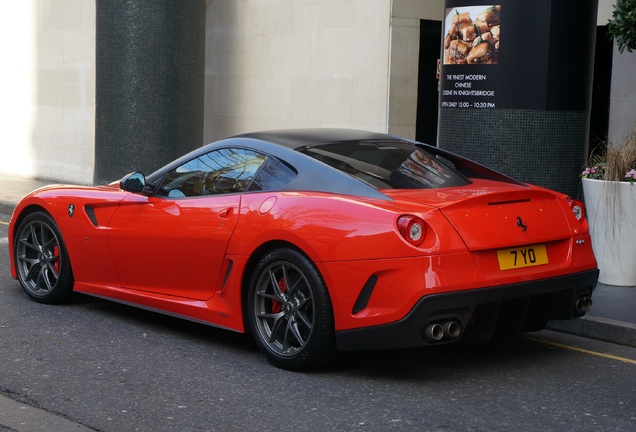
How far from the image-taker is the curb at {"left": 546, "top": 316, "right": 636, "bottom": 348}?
710 centimetres

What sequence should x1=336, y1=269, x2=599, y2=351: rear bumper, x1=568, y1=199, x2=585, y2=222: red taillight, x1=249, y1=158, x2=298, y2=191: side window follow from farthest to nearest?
x1=568, y1=199, x2=585, y2=222: red taillight, x1=249, y1=158, x2=298, y2=191: side window, x1=336, y1=269, x2=599, y2=351: rear bumper

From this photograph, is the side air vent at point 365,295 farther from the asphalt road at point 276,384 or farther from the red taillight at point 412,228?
the asphalt road at point 276,384

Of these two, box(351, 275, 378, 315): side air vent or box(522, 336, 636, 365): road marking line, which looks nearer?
box(351, 275, 378, 315): side air vent

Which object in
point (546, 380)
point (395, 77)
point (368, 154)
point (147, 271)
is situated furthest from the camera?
point (395, 77)

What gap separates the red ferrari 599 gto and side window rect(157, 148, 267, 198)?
10 mm

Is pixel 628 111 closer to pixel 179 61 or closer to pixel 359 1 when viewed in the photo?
pixel 359 1

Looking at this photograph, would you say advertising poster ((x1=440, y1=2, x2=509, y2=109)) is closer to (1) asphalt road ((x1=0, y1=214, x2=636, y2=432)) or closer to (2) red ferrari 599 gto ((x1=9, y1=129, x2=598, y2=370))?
(2) red ferrari 599 gto ((x1=9, y1=129, x2=598, y2=370))

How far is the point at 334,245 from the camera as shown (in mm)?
5793

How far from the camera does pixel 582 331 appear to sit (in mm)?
7352

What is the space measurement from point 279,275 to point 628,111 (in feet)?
23.0

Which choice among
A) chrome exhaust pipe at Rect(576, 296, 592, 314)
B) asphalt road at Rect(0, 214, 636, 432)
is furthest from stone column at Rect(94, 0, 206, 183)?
chrome exhaust pipe at Rect(576, 296, 592, 314)

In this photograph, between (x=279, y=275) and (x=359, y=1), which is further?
(x=359, y=1)

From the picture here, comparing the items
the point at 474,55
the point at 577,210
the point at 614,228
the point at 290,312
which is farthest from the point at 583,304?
the point at 474,55

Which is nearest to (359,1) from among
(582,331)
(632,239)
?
(632,239)
